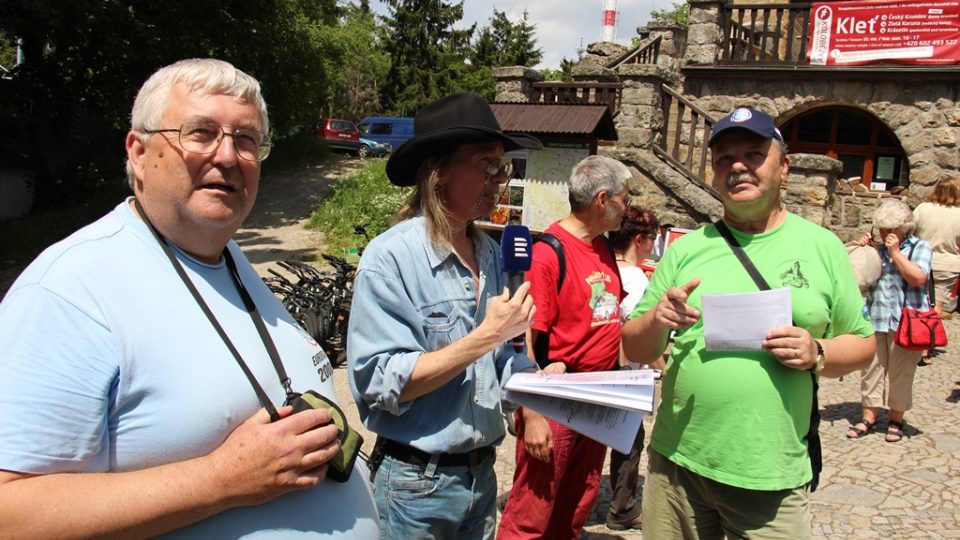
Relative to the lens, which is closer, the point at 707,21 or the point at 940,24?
the point at 940,24

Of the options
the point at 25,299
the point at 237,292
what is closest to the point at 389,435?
the point at 237,292

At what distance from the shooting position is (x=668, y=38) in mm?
15109

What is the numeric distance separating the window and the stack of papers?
45.1ft

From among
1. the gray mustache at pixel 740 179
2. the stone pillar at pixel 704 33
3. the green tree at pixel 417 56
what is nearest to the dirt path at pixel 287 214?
the stone pillar at pixel 704 33

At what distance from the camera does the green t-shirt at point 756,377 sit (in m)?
2.48

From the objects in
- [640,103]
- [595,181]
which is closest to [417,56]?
[640,103]

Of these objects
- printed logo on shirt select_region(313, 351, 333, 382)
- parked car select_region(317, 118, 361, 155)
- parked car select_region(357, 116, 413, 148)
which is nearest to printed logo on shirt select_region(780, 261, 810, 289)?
printed logo on shirt select_region(313, 351, 333, 382)

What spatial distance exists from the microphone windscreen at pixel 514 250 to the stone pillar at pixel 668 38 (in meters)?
13.7

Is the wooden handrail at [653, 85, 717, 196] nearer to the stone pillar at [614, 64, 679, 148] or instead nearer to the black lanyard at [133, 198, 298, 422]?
the stone pillar at [614, 64, 679, 148]

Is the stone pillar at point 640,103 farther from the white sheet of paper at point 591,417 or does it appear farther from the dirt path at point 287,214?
the white sheet of paper at point 591,417

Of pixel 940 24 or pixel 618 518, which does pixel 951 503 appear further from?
pixel 940 24

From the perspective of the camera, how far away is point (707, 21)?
539 inches

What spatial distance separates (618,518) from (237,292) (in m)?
3.28

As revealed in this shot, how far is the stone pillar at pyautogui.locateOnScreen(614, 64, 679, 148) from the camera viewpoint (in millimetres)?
9898
